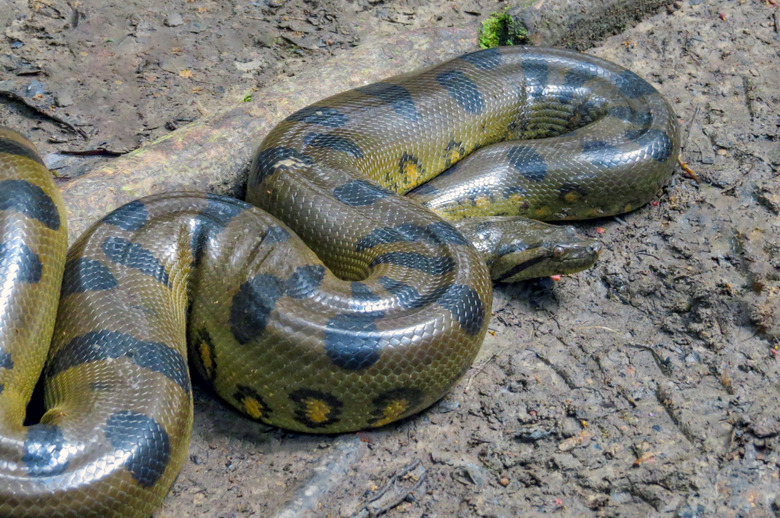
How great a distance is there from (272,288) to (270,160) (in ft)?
5.13

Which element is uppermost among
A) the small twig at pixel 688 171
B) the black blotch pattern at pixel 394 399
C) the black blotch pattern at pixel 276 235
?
the black blotch pattern at pixel 276 235

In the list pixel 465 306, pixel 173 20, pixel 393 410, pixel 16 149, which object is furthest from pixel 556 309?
pixel 173 20

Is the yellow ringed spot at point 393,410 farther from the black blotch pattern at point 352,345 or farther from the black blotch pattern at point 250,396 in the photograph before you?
the black blotch pattern at point 250,396

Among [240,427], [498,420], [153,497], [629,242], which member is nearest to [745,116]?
[629,242]

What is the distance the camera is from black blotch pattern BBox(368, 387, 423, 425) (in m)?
4.58

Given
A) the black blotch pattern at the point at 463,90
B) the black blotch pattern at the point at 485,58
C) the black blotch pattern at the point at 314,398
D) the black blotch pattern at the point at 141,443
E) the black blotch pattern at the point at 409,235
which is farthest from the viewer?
the black blotch pattern at the point at 485,58

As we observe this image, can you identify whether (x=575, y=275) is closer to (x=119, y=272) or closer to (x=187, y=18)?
(x=119, y=272)

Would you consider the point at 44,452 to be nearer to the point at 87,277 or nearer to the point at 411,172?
the point at 87,277

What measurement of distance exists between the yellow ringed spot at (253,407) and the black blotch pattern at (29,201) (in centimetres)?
182

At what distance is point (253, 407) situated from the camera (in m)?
4.82

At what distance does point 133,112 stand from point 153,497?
4.30m

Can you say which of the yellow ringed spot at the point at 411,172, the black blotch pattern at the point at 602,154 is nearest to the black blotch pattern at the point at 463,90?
the yellow ringed spot at the point at 411,172

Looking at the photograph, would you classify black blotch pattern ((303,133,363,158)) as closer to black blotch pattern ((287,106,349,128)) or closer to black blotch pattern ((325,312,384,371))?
black blotch pattern ((287,106,349,128))

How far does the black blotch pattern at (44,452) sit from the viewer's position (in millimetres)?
3740
